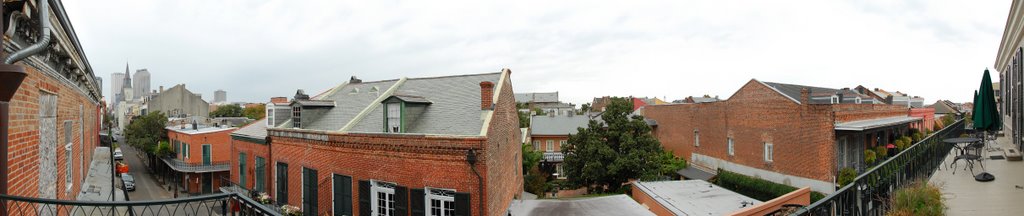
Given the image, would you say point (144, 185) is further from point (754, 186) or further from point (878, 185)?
point (878, 185)

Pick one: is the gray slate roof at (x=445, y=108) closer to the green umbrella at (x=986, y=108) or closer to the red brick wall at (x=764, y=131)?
the green umbrella at (x=986, y=108)

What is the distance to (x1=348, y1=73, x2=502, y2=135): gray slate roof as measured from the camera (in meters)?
13.3

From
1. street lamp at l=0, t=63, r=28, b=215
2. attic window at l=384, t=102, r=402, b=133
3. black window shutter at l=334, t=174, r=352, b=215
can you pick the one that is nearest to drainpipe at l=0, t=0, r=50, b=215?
street lamp at l=0, t=63, r=28, b=215

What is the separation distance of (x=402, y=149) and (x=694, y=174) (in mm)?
23937

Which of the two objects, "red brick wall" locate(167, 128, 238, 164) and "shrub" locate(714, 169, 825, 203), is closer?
"shrub" locate(714, 169, 825, 203)

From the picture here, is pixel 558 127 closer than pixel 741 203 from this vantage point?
No

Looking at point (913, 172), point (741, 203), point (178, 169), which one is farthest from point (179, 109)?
point (913, 172)

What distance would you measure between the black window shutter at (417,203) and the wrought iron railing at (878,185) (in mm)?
9262

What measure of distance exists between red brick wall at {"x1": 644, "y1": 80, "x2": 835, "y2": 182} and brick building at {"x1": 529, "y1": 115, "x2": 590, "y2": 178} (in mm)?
9131

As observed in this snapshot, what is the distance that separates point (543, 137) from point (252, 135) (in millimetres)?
24406

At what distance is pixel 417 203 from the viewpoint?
12133 millimetres

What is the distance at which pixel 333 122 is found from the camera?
1628cm

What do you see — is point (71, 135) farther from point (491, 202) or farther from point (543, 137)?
point (543, 137)

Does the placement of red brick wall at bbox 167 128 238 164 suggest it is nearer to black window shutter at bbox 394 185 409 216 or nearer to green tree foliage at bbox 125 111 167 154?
green tree foliage at bbox 125 111 167 154
